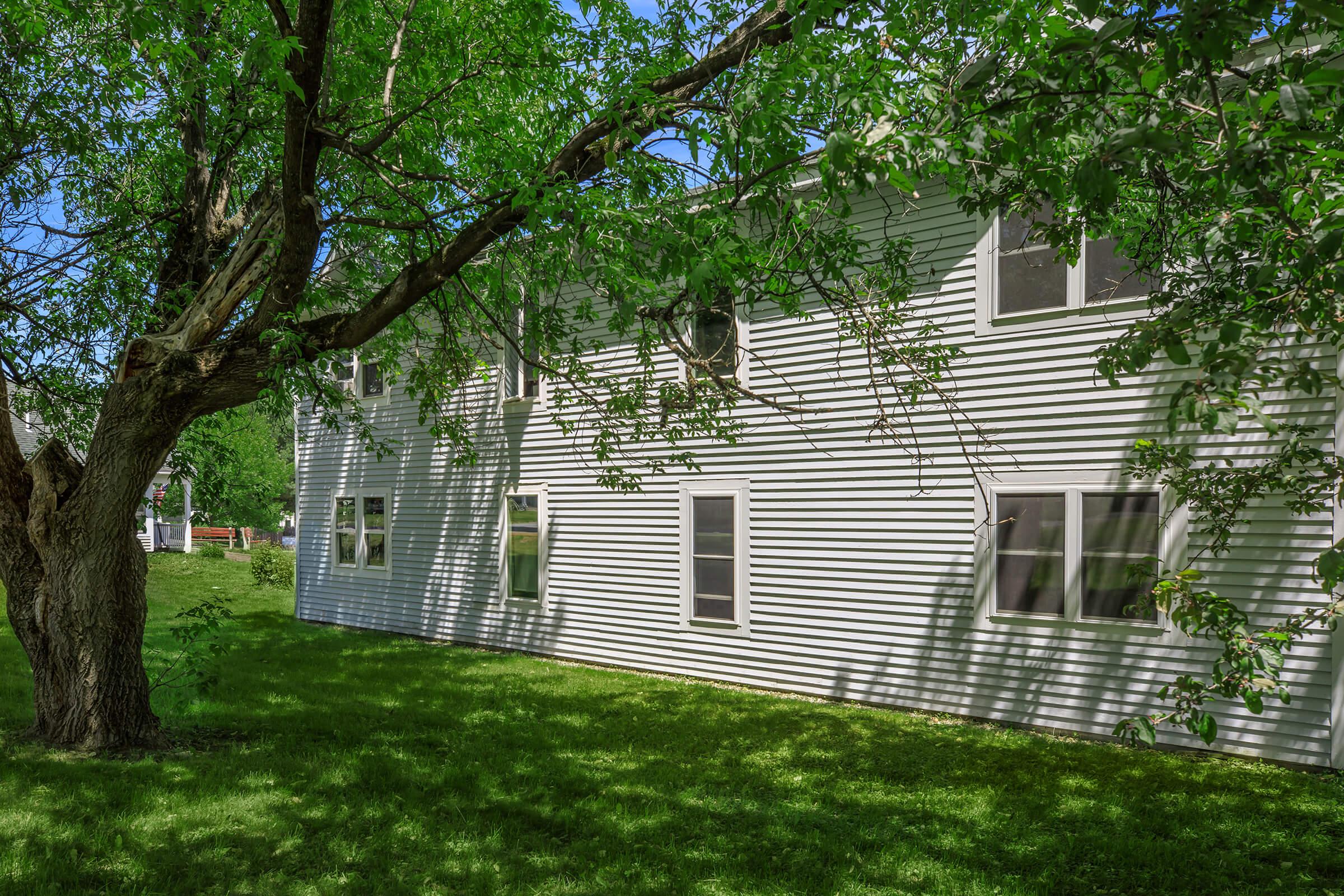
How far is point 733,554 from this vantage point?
11.0m

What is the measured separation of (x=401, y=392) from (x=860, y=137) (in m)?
13.6

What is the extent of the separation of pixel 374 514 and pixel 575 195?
12.4 metres

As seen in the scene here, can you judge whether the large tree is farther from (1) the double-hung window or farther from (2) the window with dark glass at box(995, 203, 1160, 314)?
(2) the window with dark glass at box(995, 203, 1160, 314)

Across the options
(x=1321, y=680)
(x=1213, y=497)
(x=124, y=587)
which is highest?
(x=1213, y=497)

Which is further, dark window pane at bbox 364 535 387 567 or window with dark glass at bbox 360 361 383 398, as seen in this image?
window with dark glass at bbox 360 361 383 398

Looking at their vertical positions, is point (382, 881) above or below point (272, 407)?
below

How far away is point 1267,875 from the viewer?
5047 mm

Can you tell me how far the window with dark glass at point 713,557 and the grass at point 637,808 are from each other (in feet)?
6.16

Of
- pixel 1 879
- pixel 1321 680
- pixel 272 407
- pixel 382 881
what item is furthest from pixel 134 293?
pixel 1321 680

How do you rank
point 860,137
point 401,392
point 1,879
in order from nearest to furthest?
point 860,137, point 1,879, point 401,392

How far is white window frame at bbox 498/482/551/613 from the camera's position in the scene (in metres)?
13.2

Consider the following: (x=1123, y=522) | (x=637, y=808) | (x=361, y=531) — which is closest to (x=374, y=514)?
(x=361, y=531)

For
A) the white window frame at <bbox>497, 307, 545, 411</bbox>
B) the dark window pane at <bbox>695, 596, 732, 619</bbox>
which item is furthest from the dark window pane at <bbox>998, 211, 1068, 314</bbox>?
the white window frame at <bbox>497, 307, 545, 411</bbox>

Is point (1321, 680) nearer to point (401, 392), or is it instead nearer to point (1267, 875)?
point (1267, 875)
